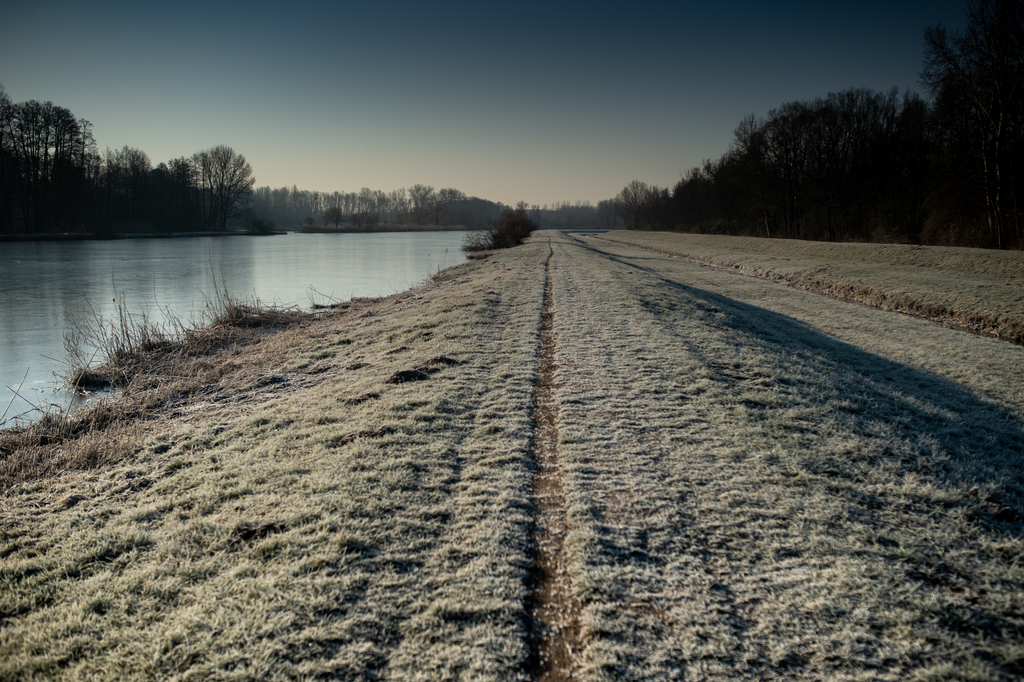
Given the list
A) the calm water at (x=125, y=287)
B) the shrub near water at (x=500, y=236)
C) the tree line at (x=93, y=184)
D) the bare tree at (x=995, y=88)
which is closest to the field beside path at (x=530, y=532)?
the calm water at (x=125, y=287)

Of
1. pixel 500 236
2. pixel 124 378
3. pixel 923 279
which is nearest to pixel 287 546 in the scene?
pixel 124 378

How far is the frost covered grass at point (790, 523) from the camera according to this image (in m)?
2.41

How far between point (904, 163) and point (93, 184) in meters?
81.5

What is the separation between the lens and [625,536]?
3.25m

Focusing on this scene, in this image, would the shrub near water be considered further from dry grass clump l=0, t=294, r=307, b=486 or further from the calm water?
dry grass clump l=0, t=294, r=307, b=486

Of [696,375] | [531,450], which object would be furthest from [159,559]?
[696,375]

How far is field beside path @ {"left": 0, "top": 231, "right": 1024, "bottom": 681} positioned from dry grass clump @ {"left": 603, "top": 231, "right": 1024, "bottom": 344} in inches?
283

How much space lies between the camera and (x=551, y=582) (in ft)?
9.50

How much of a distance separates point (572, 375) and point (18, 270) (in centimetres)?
2868

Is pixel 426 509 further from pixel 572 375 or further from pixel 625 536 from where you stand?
pixel 572 375

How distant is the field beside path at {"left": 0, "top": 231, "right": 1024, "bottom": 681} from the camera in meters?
2.40

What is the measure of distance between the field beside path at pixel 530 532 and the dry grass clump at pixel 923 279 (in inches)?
283

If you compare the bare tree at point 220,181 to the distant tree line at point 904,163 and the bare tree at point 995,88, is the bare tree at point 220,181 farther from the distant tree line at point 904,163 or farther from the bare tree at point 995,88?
the bare tree at point 995,88

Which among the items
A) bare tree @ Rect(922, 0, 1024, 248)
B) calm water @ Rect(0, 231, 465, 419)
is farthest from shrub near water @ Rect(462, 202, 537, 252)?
bare tree @ Rect(922, 0, 1024, 248)
